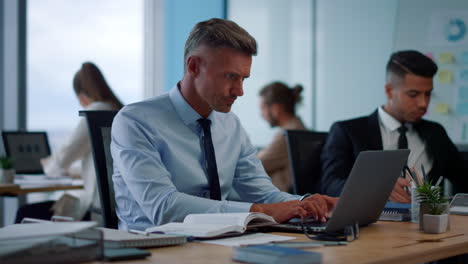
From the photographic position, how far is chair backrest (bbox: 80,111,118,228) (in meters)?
2.22

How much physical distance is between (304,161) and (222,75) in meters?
0.92

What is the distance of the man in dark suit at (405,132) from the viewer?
300cm

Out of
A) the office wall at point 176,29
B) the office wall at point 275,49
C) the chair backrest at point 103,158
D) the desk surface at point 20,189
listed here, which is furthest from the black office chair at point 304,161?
the office wall at point 176,29

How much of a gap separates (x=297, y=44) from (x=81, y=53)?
6.77 feet

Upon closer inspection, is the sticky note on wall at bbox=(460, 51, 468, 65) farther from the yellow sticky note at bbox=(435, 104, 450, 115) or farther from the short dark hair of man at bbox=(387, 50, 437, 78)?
the short dark hair of man at bbox=(387, 50, 437, 78)

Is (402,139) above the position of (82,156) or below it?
above

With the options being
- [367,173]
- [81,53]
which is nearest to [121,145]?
[367,173]

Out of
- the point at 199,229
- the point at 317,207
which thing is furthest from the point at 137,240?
the point at 317,207

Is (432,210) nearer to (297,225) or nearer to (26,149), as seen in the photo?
(297,225)

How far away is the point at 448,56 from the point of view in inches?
176

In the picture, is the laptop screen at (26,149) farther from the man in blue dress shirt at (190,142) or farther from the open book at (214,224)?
the open book at (214,224)

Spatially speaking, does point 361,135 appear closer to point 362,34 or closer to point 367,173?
point 367,173

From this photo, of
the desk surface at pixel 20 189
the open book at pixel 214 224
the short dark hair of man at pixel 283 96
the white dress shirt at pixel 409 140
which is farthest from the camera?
the short dark hair of man at pixel 283 96

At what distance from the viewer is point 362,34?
5137 millimetres
